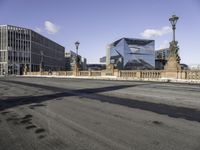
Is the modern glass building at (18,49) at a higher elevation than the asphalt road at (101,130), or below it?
higher

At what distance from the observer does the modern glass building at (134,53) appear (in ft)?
501

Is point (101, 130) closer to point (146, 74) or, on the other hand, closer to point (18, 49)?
point (146, 74)

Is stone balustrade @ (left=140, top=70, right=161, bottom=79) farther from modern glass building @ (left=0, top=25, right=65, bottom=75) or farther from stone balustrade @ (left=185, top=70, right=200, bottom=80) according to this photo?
modern glass building @ (left=0, top=25, right=65, bottom=75)

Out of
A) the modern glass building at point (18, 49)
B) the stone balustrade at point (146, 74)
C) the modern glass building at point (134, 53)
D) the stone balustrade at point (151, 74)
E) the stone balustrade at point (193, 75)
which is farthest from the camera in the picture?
the modern glass building at point (134, 53)

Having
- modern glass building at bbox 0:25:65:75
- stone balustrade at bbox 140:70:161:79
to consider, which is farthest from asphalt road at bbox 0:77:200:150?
modern glass building at bbox 0:25:65:75

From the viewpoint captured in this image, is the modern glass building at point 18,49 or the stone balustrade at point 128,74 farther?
the modern glass building at point 18,49

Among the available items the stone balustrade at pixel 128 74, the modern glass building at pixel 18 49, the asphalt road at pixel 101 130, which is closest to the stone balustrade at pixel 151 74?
the stone balustrade at pixel 128 74

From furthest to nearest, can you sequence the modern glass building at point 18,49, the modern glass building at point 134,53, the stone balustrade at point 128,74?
the modern glass building at point 134,53 → the modern glass building at point 18,49 → the stone balustrade at point 128,74

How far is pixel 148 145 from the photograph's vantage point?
468cm

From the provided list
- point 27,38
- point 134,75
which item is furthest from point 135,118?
point 27,38

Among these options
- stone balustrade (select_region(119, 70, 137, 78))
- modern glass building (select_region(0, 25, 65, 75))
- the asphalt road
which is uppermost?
modern glass building (select_region(0, 25, 65, 75))

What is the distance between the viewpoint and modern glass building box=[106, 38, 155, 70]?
15262 centimetres

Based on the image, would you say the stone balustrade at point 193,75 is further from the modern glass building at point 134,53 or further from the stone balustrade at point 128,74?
the modern glass building at point 134,53

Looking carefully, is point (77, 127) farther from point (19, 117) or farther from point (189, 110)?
point (189, 110)
